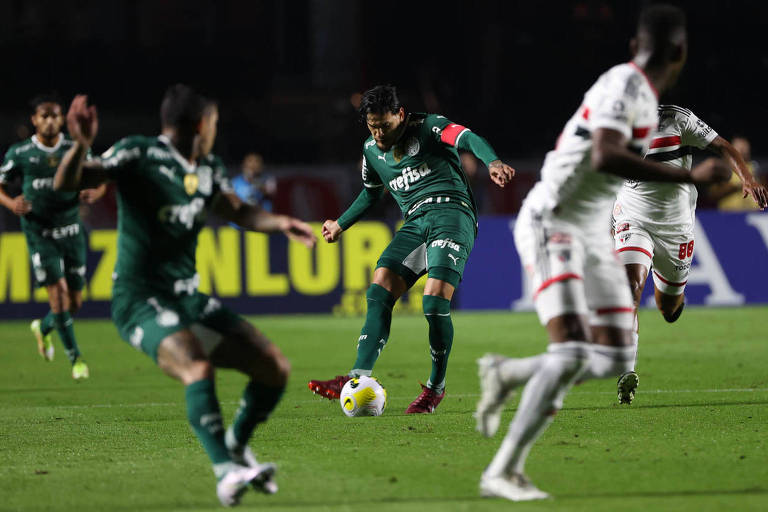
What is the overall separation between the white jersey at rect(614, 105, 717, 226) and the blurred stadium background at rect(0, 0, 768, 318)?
36.4ft

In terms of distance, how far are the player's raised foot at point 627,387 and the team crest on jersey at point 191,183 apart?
3.90 m

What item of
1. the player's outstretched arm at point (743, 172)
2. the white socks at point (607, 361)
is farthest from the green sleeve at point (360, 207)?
the white socks at point (607, 361)

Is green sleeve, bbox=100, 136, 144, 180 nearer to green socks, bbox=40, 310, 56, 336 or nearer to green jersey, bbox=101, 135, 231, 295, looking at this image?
green jersey, bbox=101, 135, 231, 295

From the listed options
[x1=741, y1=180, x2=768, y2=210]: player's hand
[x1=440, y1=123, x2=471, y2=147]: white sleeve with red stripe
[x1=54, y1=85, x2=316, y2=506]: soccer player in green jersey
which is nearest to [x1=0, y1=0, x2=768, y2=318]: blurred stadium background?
[x1=440, y1=123, x2=471, y2=147]: white sleeve with red stripe

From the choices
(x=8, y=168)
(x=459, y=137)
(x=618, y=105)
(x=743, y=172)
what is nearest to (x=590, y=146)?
(x=618, y=105)

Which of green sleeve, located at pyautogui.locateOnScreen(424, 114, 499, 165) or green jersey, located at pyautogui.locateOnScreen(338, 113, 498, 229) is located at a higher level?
green sleeve, located at pyautogui.locateOnScreen(424, 114, 499, 165)

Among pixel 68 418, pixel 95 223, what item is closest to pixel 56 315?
pixel 68 418

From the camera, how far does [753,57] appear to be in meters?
25.7

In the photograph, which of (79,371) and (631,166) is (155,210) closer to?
(631,166)

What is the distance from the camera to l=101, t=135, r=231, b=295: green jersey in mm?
5129

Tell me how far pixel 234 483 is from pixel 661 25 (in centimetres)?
271

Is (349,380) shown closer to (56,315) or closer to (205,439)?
(205,439)

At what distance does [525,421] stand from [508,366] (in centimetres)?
30

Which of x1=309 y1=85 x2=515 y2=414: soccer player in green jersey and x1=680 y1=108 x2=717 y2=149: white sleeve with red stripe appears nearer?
x1=309 y1=85 x2=515 y2=414: soccer player in green jersey
